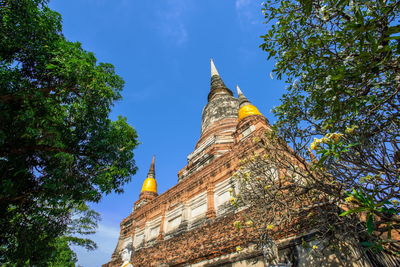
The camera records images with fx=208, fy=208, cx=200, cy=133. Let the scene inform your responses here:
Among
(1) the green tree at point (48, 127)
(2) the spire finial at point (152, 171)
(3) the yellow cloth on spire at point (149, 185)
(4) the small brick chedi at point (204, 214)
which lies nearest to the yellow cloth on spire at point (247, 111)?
(4) the small brick chedi at point (204, 214)

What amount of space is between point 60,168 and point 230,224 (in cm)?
562

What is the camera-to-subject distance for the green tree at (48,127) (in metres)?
5.48

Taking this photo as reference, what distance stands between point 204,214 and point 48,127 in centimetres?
746

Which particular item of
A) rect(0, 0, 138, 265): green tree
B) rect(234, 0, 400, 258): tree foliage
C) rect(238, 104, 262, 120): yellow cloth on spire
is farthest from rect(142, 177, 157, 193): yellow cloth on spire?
rect(234, 0, 400, 258): tree foliage

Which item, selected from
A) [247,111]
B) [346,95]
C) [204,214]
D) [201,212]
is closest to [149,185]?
[201,212]

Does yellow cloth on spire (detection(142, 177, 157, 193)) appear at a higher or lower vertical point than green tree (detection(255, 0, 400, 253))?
higher

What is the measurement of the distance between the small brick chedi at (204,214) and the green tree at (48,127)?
2.66 metres

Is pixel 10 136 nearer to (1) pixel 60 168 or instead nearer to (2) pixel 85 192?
(1) pixel 60 168

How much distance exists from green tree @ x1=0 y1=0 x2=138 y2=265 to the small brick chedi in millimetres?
2662

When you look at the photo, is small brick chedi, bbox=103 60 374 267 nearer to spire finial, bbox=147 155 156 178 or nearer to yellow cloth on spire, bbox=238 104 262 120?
yellow cloth on spire, bbox=238 104 262 120

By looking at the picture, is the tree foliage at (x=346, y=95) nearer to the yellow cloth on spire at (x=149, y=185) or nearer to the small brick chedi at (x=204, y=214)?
the small brick chedi at (x=204, y=214)

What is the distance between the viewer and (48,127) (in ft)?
18.3

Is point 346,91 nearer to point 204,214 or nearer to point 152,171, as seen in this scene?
point 204,214

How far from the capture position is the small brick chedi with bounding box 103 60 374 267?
6.48 metres
